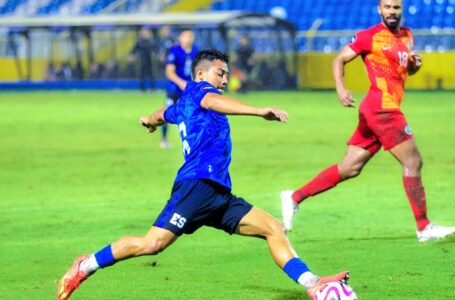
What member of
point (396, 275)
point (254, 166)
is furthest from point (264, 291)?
point (254, 166)

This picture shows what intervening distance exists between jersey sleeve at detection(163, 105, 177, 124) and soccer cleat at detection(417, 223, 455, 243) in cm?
318

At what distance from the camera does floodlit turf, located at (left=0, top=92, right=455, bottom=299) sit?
8.94m

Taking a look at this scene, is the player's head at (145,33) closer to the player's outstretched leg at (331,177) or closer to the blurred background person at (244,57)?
the blurred background person at (244,57)

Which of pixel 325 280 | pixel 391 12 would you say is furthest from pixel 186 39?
pixel 325 280

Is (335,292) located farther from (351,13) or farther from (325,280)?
(351,13)

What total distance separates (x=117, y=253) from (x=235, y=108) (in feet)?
4.39

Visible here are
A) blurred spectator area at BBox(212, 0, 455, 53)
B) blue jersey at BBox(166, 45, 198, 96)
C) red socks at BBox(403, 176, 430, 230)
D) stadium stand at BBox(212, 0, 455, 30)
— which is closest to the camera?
red socks at BBox(403, 176, 430, 230)

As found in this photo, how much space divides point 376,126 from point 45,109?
23.4m

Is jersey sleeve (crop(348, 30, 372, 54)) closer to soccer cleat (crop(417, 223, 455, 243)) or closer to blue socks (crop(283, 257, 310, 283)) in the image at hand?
soccer cleat (crop(417, 223, 455, 243))

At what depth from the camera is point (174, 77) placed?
18688 millimetres

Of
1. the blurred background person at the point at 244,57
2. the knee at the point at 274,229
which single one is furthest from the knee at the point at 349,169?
the blurred background person at the point at 244,57

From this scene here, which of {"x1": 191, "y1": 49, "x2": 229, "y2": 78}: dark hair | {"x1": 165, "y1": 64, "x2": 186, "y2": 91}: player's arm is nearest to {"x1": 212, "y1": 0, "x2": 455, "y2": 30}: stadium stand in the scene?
{"x1": 165, "y1": 64, "x2": 186, "y2": 91}: player's arm

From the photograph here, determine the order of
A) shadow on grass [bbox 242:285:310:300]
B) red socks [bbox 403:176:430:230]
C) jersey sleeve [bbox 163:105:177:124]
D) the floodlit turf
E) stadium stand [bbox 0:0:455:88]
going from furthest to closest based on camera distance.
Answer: stadium stand [bbox 0:0:455:88]
red socks [bbox 403:176:430:230]
the floodlit turf
shadow on grass [bbox 242:285:310:300]
jersey sleeve [bbox 163:105:177:124]

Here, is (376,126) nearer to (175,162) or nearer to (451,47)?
(175,162)
